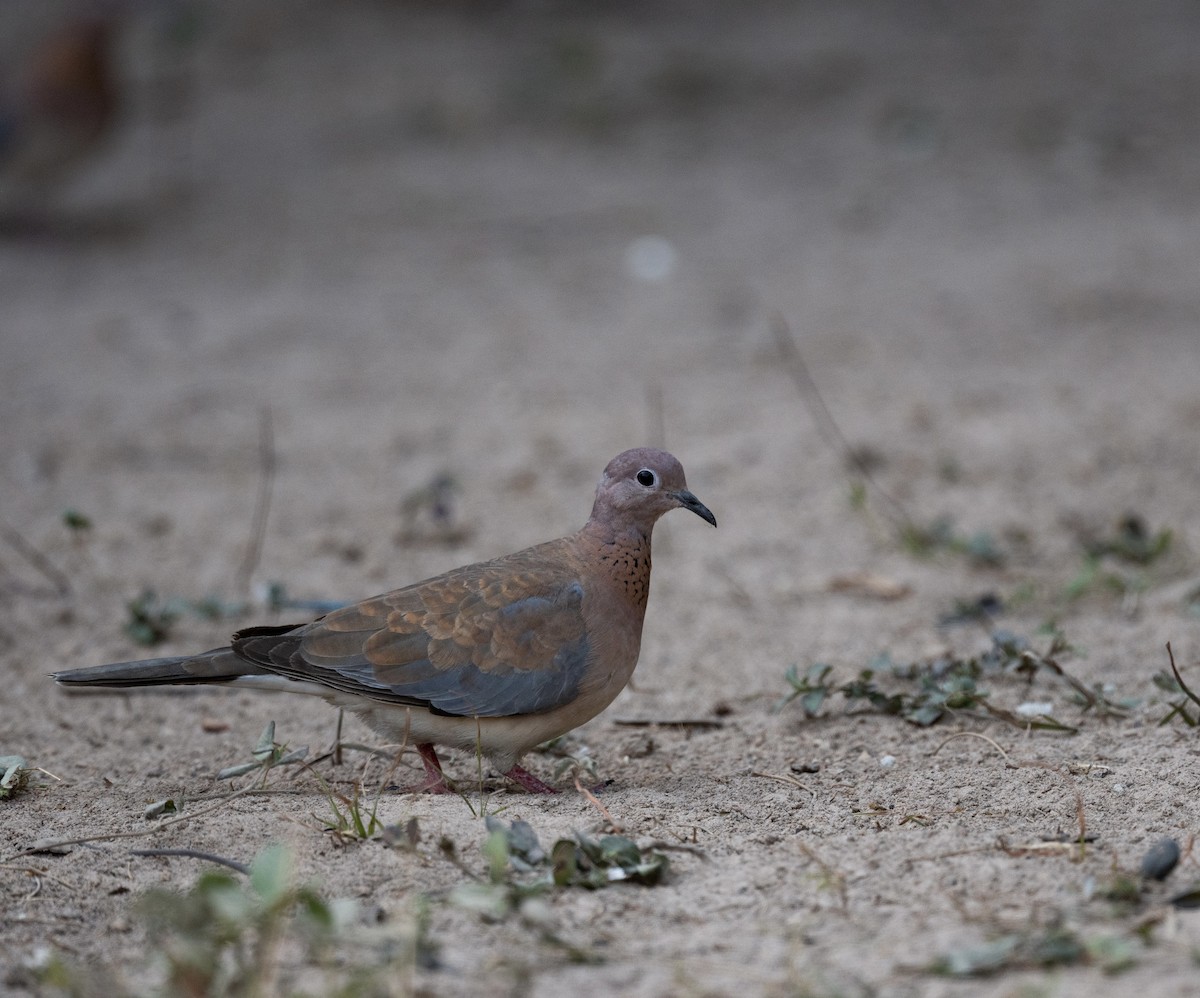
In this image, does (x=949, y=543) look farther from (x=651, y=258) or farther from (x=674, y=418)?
(x=651, y=258)

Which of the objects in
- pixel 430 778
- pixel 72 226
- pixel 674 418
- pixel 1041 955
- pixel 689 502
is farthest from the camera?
pixel 72 226

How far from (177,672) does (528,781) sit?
0.88 m

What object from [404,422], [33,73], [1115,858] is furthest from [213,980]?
[33,73]

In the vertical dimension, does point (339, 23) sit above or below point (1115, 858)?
above

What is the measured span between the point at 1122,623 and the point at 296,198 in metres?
6.88

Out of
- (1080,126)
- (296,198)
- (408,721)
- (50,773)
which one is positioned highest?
(1080,126)

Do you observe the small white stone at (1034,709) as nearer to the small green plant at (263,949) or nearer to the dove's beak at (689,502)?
the dove's beak at (689,502)

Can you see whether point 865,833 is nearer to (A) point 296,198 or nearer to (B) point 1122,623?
(B) point 1122,623

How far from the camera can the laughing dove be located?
3.44 m

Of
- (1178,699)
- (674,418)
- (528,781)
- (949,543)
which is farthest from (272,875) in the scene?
(674,418)

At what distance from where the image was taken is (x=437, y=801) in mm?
3279

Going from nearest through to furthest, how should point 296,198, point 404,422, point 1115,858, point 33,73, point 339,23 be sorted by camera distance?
point 1115,858 → point 404,422 → point 33,73 → point 296,198 → point 339,23

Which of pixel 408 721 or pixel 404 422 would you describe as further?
pixel 404 422

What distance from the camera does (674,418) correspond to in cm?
669
